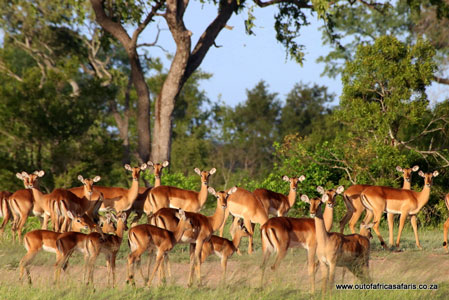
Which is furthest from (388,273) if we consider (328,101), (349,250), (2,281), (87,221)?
(328,101)

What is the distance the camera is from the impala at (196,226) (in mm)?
9586

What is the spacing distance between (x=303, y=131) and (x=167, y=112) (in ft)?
73.7

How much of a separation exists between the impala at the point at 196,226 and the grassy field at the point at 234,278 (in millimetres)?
375

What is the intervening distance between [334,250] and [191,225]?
6.76 ft

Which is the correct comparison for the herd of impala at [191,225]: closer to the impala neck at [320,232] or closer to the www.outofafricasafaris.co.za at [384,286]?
the impala neck at [320,232]

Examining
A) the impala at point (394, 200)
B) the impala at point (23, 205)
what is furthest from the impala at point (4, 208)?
the impala at point (394, 200)

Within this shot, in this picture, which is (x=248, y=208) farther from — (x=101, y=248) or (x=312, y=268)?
→ (x=101, y=248)

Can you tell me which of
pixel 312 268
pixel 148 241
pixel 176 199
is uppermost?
pixel 176 199

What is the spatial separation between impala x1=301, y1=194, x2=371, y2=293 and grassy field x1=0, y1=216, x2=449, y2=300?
285mm

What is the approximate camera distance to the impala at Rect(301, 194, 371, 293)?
8.57 metres

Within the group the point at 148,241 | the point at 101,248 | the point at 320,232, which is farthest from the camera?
the point at 101,248

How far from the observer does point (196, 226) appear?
9695mm

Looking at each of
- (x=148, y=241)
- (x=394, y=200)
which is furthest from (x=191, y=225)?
(x=394, y=200)

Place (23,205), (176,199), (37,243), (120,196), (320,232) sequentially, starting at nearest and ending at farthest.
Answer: (320,232), (37,243), (23,205), (176,199), (120,196)
